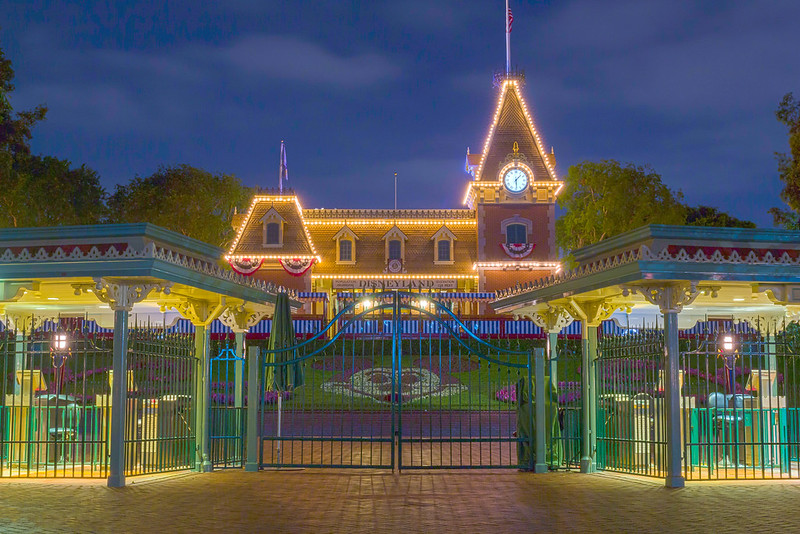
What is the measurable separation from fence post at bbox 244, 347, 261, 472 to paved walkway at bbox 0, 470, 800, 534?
0.68 m

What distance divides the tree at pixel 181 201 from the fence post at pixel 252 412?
122 ft

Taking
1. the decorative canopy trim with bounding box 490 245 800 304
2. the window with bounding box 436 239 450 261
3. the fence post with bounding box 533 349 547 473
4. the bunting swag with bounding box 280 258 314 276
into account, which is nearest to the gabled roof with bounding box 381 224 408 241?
the window with bounding box 436 239 450 261

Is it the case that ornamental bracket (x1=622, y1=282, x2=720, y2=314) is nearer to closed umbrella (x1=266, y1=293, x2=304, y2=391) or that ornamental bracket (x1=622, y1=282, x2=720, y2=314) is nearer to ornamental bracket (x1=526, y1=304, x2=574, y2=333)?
ornamental bracket (x1=526, y1=304, x2=574, y2=333)

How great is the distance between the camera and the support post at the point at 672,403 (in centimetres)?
1202

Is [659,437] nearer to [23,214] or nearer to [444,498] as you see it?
[444,498]

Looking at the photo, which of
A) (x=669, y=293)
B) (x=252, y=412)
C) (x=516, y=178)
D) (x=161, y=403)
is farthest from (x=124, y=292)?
(x=516, y=178)

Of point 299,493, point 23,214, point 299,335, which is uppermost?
point 23,214

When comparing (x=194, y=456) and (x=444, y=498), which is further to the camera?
(x=194, y=456)

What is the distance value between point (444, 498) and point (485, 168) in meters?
35.7

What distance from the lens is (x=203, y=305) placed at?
593 inches

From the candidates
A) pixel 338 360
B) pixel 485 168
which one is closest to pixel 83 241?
pixel 338 360

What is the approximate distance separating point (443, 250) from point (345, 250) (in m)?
5.43

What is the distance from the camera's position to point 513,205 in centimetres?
4559

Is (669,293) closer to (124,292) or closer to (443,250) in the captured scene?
(124,292)
